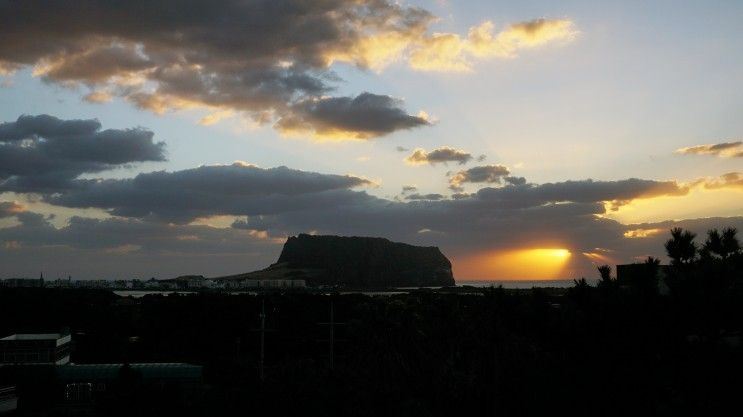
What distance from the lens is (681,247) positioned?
29.2 meters

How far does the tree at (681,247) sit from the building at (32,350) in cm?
5767

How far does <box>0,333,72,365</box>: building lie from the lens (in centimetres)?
6381

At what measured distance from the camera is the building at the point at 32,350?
63.8m

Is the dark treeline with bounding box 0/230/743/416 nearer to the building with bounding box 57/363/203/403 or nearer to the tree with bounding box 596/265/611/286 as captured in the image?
the tree with bounding box 596/265/611/286

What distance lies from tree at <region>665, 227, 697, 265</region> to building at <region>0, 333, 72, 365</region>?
57.7 metres

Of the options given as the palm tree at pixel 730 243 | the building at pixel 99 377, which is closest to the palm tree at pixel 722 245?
the palm tree at pixel 730 243

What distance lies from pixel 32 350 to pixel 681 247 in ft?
200

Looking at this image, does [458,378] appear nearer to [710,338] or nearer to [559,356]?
[559,356]

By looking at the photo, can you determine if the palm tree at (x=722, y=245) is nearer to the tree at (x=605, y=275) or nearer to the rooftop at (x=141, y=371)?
the tree at (x=605, y=275)

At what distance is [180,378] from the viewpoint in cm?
5494

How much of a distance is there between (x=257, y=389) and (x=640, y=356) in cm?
1629

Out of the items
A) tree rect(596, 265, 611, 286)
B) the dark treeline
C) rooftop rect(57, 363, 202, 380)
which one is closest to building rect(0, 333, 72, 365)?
rooftop rect(57, 363, 202, 380)

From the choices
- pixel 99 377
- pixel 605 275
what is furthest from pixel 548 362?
pixel 99 377

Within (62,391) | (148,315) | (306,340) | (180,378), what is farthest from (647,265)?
(148,315)
